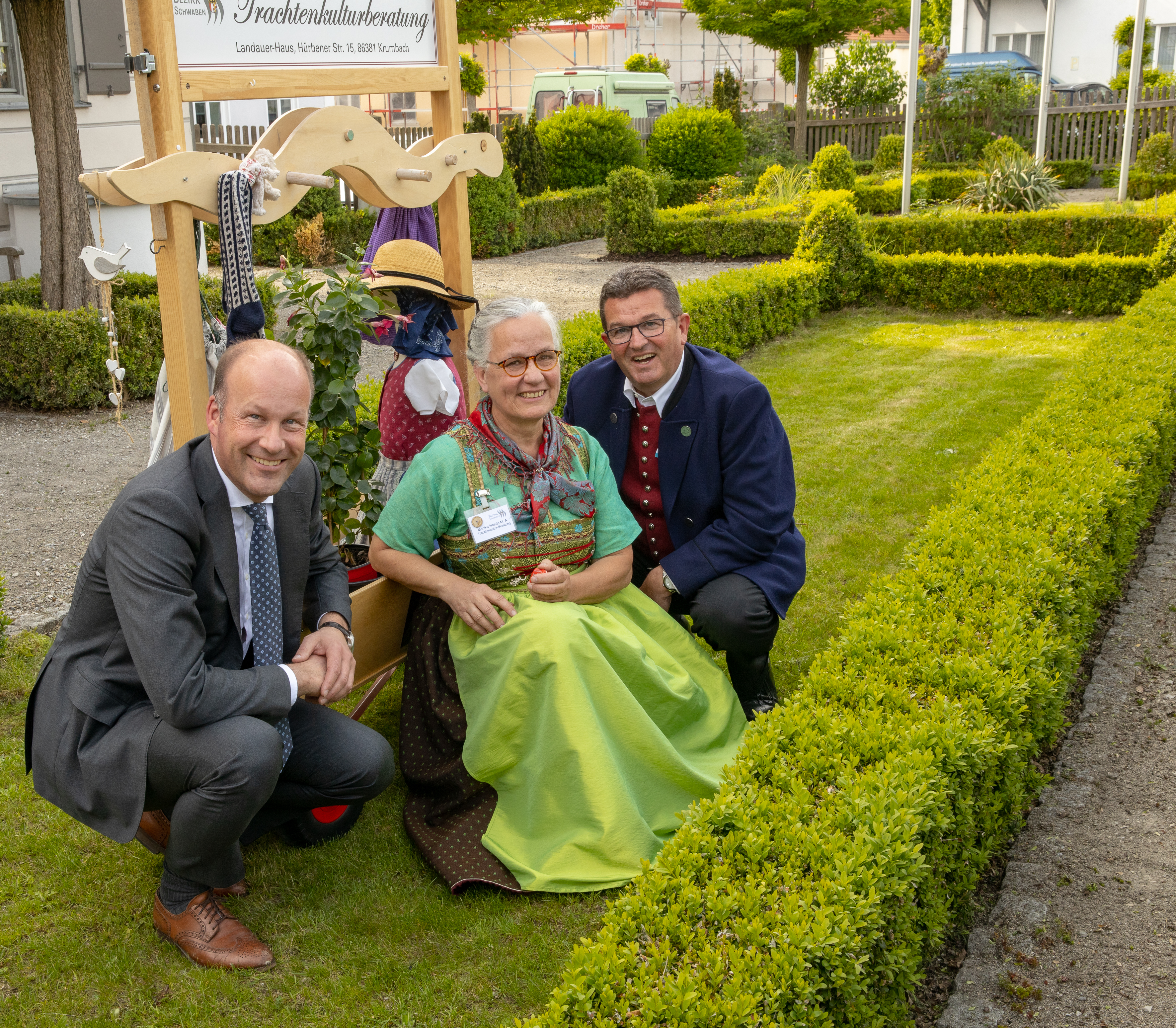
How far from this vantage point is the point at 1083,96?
2589cm

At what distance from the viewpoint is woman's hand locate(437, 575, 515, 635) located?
317cm

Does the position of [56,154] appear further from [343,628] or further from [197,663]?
[197,663]

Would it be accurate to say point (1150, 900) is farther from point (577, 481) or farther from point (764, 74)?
point (764, 74)

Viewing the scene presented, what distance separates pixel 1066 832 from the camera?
3482 mm

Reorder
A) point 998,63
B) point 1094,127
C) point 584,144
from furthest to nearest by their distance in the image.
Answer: point 998,63
point 1094,127
point 584,144

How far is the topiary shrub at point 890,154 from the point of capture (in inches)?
929

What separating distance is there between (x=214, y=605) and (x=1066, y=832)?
2728 millimetres

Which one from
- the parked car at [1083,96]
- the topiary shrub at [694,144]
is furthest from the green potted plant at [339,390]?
the parked car at [1083,96]

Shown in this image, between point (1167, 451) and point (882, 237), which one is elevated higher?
point (882, 237)

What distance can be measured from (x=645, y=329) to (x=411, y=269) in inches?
41.8

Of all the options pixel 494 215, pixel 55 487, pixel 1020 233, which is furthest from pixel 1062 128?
pixel 55 487

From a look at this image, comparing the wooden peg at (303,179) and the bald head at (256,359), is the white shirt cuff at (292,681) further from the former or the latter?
the wooden peg at (303,179)

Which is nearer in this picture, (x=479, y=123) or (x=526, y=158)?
(x=479, y=123)

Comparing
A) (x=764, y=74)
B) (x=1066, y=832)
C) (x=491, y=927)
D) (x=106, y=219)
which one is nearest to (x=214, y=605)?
(x=491, y=927)
